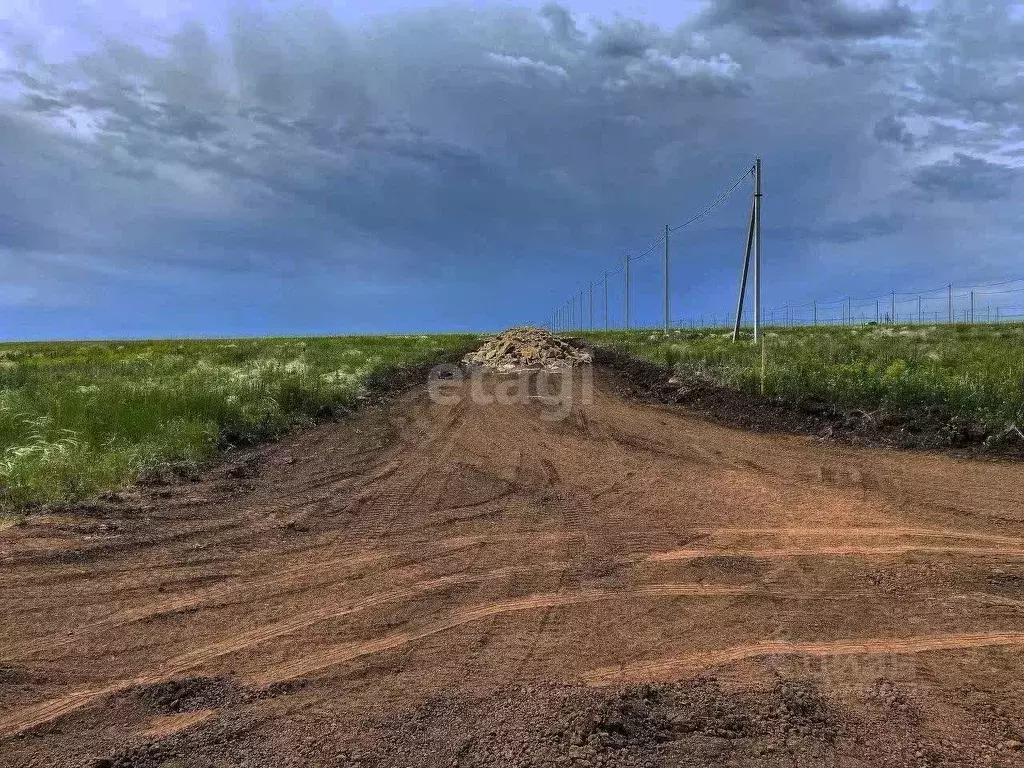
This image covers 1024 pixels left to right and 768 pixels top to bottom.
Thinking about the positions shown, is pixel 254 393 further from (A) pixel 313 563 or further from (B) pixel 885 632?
(B) pixel 885 632

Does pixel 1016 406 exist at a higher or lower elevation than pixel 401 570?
higher

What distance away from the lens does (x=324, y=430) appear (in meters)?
12.2

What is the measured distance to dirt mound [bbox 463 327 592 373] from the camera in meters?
24.3

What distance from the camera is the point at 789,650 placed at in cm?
405

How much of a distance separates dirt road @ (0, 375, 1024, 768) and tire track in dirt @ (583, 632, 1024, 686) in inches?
0.8

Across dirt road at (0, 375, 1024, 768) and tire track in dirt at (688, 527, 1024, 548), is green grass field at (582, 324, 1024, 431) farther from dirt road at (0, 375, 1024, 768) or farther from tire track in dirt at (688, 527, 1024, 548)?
tire track in dirt at (688, 527, 1024, 548)

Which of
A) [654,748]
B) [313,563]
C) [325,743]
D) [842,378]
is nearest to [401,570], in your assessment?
[313,563]

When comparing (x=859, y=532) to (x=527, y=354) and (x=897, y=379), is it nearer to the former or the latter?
(x=897, y=379)

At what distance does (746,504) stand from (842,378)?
7.51 metres

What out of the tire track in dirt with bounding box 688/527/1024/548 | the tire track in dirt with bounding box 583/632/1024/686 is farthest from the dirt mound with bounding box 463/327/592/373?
the tire track in dirt with bounding box 583/632/1024/686

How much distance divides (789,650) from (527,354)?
21537mm

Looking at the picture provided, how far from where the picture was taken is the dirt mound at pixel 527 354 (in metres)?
24.3

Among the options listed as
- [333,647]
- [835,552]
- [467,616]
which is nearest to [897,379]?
[835,552]

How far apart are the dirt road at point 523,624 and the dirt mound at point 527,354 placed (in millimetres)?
16141
